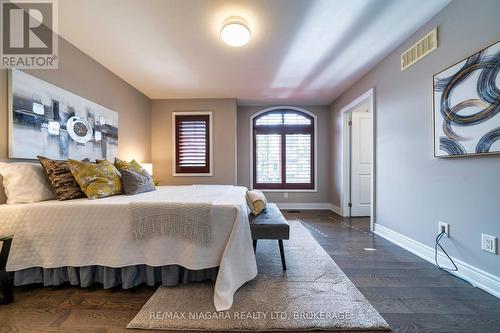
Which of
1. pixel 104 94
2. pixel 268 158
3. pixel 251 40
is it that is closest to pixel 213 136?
pixel 268 158

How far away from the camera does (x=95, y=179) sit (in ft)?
6.35

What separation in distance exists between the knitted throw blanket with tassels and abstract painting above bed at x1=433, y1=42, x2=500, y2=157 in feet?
7.04

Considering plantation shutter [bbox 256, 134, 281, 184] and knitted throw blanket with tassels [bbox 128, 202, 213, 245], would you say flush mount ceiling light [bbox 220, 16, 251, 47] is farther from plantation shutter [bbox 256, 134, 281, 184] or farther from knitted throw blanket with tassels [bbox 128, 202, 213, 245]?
plantation shutter [bbox 256, 134, 281, 184]

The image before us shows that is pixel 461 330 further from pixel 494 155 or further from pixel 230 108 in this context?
pixel 230 108

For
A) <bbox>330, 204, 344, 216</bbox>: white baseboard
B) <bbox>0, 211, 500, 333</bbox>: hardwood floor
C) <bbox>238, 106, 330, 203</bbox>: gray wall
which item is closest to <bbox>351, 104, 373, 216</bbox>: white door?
<bbox>330, 204, 344, 216</bbox>: white baseboard

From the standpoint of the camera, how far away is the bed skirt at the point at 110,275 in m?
1.63

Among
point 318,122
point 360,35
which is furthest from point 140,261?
point 318,122

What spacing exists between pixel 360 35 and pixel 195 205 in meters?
2.46

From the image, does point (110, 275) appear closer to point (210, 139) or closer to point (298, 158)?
point (210, 139)

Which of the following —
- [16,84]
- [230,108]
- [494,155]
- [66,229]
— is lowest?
[66,229]

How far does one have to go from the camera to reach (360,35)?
226 cm

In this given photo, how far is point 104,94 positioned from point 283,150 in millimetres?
3514

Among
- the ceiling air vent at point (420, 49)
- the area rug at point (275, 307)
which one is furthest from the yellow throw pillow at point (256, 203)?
the ceiling air vent at point (420, 49)

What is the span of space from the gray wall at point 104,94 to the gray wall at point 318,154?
6.66ft
